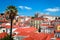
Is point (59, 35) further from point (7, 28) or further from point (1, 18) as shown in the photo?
point (1, 18)

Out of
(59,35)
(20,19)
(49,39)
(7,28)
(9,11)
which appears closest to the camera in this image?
(49,39)

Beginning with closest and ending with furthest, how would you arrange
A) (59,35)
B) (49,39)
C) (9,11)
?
(49,39) < (9,11) < (59,35)

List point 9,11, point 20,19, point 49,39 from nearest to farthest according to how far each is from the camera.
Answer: point 49,39 < point 9,11 < point 20,19

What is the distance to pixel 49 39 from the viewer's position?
10.7 meters

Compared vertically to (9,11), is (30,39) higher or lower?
lower

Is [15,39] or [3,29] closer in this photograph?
[15,39]

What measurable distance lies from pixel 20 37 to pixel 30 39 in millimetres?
2005

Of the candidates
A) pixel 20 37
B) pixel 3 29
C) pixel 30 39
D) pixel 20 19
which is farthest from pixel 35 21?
pixel 30 39

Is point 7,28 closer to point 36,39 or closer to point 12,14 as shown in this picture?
point 12,14

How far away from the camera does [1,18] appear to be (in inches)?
1099

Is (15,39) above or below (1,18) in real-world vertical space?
below

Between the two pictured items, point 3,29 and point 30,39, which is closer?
point 30,39

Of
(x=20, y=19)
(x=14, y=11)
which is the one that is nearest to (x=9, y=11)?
(x=14, y=11)

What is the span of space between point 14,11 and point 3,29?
8.22 meters
